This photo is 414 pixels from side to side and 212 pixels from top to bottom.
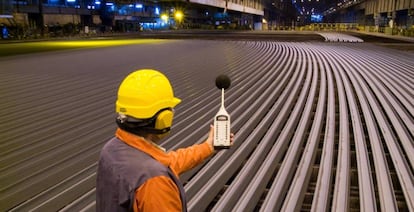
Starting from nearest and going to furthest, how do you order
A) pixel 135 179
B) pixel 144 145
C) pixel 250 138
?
pixel 135 179, pixel 144 145, pixel 250 138

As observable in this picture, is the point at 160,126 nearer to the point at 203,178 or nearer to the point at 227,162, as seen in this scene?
the point at 203,178

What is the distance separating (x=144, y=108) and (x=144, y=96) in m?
0.04

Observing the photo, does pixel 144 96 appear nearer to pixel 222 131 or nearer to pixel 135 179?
pixel 135 179

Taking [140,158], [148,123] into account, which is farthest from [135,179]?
[148,123]

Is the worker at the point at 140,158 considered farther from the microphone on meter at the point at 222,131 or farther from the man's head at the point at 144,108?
the microphone on meter at the point at 222,131

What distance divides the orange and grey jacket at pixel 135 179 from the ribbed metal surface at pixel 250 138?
57.6 inches

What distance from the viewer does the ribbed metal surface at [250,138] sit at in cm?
299

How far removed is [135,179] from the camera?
129 cm

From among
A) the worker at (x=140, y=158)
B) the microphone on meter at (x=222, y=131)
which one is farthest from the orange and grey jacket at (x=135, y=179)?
the microphone on meter at (x=222, y=131)

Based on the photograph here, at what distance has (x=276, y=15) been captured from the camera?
314 ft

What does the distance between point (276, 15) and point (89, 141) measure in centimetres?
9556

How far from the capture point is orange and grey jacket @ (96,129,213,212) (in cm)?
126

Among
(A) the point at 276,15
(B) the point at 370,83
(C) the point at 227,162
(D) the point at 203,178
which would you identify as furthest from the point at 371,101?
(A) the point at 276,15

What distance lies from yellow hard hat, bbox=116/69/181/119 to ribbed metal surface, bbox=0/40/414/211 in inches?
59.2
